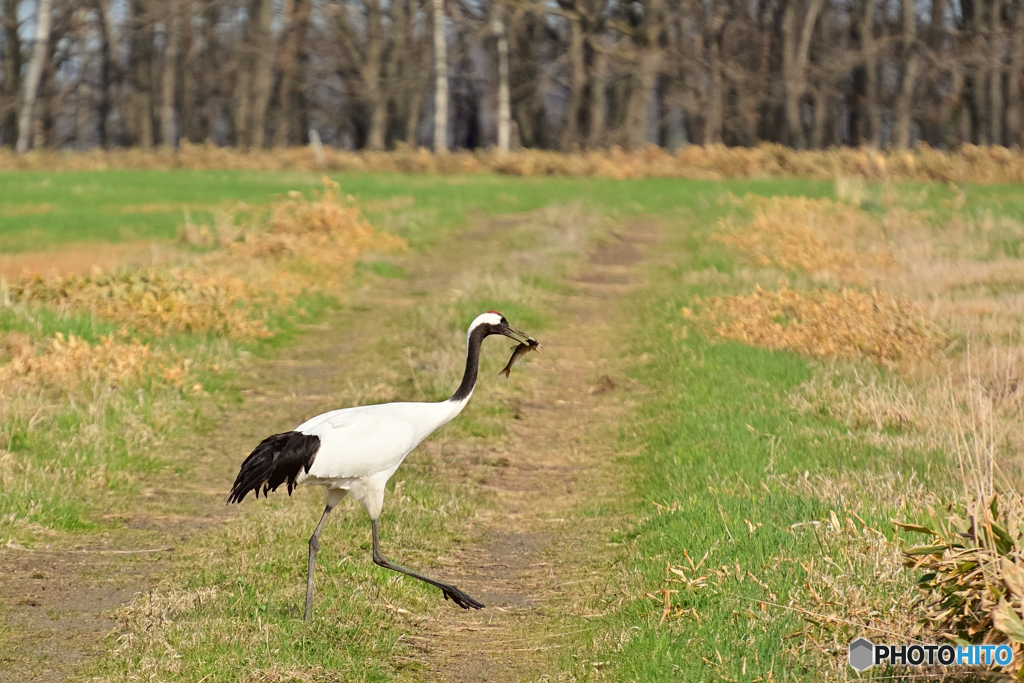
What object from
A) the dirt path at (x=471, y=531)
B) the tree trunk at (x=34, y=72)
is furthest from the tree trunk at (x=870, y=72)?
the dirt path at (x=471, y=531)

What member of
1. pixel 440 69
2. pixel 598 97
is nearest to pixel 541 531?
pixel 440 69

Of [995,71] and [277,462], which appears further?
[995,71]

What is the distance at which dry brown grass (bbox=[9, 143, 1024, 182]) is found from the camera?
120 ft

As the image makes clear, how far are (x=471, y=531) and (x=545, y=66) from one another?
179ft

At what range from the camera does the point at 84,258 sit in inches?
804

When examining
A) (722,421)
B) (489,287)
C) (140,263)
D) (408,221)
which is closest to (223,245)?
(140,263)

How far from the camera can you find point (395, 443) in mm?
7320

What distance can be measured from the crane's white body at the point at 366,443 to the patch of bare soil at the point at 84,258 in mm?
11675

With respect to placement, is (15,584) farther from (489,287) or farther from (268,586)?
(489,287)

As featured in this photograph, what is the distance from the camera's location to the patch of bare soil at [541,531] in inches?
271

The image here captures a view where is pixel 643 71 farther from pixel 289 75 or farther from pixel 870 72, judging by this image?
pixel 289 75

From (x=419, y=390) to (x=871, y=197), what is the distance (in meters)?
20.0

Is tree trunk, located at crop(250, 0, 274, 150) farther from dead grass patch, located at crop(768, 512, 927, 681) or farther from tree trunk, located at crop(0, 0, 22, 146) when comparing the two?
dead grass patch, located at crop(768, 512, 927, 681)

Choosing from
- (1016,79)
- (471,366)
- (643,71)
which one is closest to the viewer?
(471,366)
